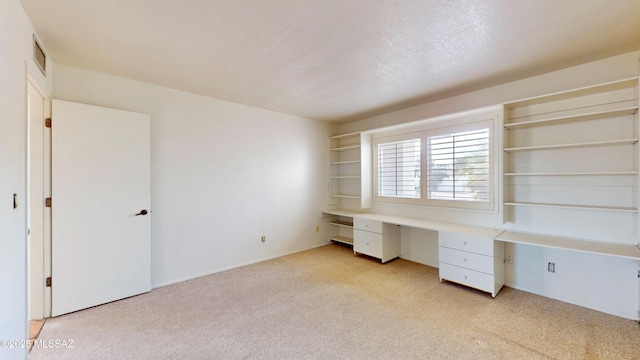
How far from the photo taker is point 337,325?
7.72ft

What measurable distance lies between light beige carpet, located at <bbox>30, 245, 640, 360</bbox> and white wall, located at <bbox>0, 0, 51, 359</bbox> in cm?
62

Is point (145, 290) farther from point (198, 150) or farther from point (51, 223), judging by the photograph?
point (198, 150)

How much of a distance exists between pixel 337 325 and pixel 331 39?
2550 mm

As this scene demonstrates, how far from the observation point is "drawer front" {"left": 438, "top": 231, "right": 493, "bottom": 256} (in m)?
2.89

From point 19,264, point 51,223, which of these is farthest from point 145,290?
point 19,264

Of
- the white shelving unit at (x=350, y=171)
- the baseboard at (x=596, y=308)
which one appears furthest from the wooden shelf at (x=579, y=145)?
the white shelving unit at (x=350, y=171)

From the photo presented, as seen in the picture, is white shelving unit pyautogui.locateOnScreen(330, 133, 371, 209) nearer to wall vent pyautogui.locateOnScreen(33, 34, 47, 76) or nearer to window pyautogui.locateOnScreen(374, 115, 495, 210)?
window pyautogui.locateOnScreen(374, 115, 495, 210)

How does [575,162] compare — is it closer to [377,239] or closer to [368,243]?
[377,239]

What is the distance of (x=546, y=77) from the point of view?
9.32ft

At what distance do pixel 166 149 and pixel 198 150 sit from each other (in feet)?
1.28

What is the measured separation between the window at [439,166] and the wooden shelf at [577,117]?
356 mm

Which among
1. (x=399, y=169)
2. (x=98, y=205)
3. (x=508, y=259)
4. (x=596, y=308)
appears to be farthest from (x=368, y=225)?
(x=98, y=205)

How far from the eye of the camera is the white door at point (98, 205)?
252 centimetres

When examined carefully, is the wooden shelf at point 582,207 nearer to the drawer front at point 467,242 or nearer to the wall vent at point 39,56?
the drawer front at point 467,242
